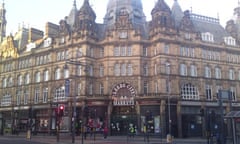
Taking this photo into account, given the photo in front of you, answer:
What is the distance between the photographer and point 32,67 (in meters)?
63.7

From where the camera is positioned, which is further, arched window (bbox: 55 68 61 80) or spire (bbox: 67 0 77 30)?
spire (bbox: 67 0 77 30)

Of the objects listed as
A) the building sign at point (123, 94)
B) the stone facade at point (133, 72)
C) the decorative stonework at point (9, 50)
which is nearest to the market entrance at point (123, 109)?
the building sign at point (123, 94)

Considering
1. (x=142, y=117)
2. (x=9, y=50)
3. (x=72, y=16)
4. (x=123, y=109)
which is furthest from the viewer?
(x=9, y=50)

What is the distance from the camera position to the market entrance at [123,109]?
5141 centimetres

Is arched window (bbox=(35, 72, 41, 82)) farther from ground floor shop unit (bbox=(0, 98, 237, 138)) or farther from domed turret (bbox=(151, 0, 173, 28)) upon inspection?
domed turret (bbox=(151, 0, 173, 28))

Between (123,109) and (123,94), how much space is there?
100 inches

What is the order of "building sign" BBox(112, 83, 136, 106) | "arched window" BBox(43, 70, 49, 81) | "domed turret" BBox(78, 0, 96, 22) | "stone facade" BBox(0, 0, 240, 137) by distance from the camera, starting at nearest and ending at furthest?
1. "stone facade" BBox(0, 0, 240, 137)
2. "building sign" BBox(112, 83, 136, 106)
3. "domed turret" BBox(78, 0, 96, 22)
4. "arched window" BBox(43, 70, 49, 81)

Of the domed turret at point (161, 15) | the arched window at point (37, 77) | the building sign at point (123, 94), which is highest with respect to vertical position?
the domed turret at point (161, 15)

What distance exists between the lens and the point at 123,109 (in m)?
52.3

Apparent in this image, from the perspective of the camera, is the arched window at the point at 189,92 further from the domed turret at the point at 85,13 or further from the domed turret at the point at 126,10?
the domed turret at the point at 85,13

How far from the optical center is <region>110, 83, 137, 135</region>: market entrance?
51406mm

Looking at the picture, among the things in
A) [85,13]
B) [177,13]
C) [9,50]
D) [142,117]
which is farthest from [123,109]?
[9,50]

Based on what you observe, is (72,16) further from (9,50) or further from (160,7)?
(160,7)

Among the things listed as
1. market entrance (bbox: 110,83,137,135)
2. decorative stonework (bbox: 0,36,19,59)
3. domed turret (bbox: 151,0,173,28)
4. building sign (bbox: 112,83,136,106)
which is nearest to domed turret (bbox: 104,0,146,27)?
domed turret (bbox: 151,0,173,28)
